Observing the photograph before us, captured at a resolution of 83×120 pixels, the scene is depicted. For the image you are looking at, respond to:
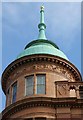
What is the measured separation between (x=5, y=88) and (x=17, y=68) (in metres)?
3.20

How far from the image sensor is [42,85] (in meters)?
30.9

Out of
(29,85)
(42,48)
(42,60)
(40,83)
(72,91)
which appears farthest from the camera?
(42,48)

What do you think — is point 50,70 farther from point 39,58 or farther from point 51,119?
point 51,119

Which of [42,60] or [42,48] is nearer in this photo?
[42,60]

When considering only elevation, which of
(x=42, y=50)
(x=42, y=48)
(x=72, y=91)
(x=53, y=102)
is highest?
(x=42, y=48)

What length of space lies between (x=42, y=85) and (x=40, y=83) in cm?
29

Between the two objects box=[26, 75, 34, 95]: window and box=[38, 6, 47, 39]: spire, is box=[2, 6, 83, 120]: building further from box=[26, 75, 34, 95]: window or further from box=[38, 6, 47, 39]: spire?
box=[38, 6, 47, 39]: spire

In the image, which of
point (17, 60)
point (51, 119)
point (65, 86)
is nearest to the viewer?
point (51, 119)

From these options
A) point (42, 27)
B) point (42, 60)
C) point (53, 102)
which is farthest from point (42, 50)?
point (42, 27)

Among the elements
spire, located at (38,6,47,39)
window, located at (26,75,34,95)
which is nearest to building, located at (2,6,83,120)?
window, located at (26,75,34,95)

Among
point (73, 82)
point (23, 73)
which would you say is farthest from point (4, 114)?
point (73, 82)

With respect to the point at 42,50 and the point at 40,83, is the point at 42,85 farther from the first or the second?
the point at 42,50

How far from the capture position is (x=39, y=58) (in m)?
31.9

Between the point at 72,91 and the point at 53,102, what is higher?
the point at 72,91
